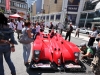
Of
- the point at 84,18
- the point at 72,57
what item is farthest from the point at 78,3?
the point at 72,57

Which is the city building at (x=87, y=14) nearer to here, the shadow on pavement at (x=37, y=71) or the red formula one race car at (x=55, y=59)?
the red formula one race car at (x=55, y=59)

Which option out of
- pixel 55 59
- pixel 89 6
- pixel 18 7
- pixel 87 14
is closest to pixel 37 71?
pixel 55 59

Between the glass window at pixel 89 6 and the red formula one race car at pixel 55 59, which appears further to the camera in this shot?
the glass window at pixel 89 6

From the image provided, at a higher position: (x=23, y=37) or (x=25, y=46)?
(x=23, y=37)

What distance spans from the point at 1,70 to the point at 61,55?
2043 mm

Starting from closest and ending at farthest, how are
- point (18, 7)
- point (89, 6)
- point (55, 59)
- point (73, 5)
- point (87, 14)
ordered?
point (55, 59), point (18, 7), point (87, 14), point (89, 6), point (73, 5)

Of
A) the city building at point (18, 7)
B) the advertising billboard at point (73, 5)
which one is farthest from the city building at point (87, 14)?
the city building at point (18, 7)

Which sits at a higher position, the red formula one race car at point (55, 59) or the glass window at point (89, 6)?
the glass window at point (89, 6)

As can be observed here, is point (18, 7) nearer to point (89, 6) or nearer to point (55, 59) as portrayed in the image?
point (89, 6)

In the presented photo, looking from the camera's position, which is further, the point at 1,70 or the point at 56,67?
the point at 56,67

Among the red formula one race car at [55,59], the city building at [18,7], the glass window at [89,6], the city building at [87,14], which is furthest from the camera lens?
the glass window at [89,6]

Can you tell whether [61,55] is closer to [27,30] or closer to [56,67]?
[56,67]

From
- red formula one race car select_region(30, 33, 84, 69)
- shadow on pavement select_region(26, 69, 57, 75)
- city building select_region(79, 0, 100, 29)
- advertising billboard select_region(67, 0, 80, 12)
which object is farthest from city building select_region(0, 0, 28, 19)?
shadow on pavement select_region(26, 69, 57, 75)

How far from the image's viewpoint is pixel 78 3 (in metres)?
47.6
